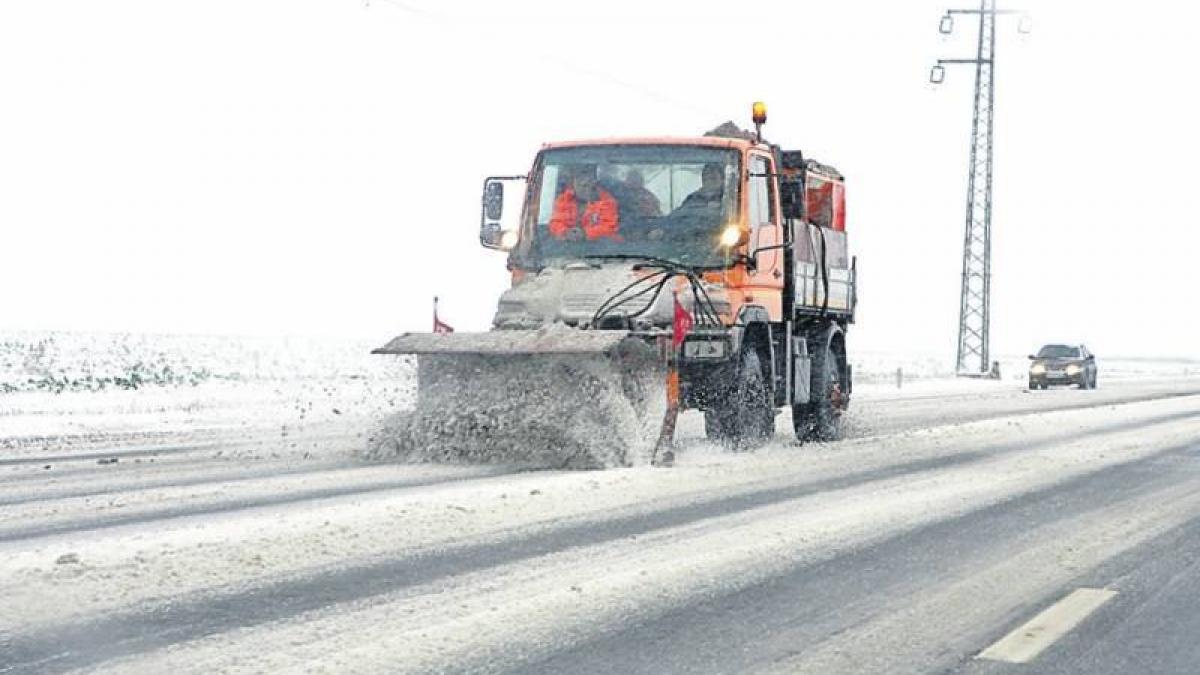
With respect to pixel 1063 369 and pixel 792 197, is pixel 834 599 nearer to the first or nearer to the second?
pixel 792 197

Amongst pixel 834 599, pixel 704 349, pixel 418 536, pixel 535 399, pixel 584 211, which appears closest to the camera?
pixel 834 599

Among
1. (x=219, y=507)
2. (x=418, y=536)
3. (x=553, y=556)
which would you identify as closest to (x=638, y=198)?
(x=219, y=507)

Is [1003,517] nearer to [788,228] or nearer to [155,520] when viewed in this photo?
[155,520]

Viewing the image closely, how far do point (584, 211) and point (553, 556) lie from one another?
676 cm

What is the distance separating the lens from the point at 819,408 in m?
15.6

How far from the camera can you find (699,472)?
35.8ft

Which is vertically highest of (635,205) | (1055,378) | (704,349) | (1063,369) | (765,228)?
(635,205)

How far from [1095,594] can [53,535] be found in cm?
503

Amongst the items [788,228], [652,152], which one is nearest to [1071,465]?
[788,228]

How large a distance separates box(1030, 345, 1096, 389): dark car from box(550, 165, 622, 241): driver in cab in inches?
1240

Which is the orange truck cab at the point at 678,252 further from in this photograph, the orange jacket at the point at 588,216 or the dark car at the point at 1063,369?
the dark car at the point at 1063,369

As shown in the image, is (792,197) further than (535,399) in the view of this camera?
Yes

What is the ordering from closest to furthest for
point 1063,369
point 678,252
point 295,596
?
point 295,596, point 678,252, point 1063,369

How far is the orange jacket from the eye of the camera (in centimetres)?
1288
